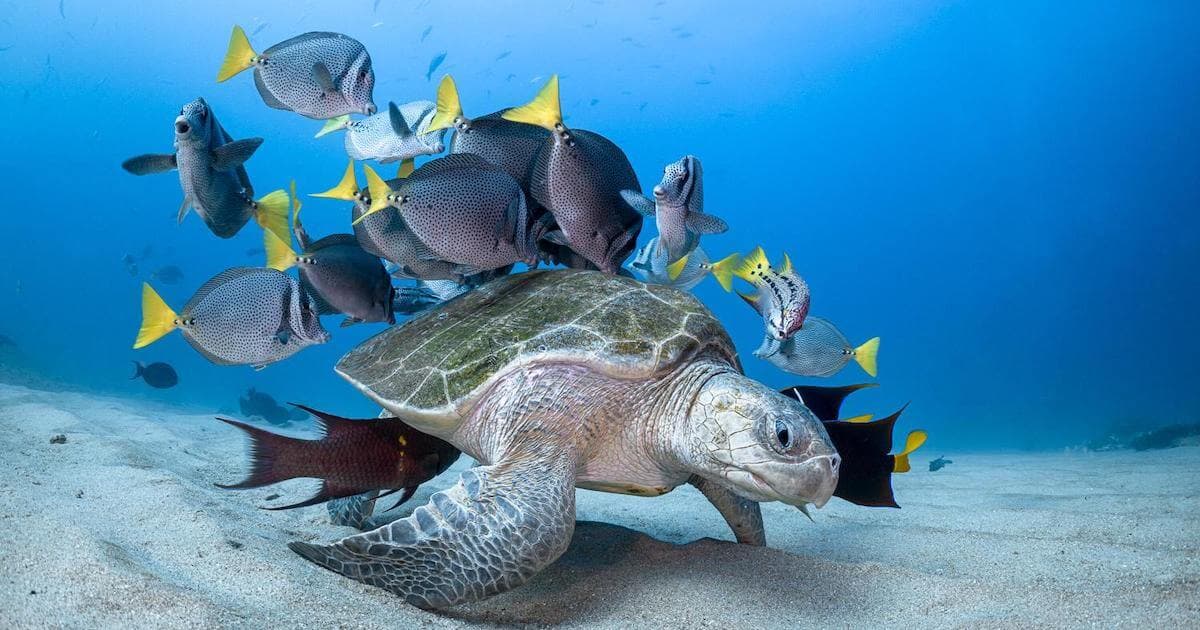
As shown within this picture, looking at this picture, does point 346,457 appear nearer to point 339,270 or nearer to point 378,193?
point 339,270

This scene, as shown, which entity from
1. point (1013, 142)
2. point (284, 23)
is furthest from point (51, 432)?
point (1013, 142)

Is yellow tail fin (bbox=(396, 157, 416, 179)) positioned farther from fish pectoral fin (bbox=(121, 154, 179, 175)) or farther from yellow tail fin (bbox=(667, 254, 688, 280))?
yellow tail fin (bbox=(667, 254, 688, 280))

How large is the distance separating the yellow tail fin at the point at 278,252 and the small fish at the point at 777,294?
2.23 meters

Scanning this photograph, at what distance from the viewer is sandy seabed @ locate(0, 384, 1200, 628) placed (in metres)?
1.43

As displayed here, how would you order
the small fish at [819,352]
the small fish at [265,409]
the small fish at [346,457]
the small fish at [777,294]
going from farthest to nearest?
the small fish at [265,409] < the small fish at [819,352] < the small fish at [777,294] < the small fish at [346,457]

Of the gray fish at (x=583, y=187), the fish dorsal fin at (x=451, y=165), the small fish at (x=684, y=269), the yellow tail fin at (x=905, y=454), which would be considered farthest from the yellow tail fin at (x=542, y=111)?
the yellow tail fin at (x=905, y=454)

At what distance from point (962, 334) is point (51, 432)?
78.6 metres

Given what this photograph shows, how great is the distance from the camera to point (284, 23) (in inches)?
1806

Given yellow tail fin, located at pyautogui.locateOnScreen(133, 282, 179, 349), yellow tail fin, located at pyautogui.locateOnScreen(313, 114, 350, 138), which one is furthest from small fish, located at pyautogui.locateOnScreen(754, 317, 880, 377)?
yellow tail fin, located at pyautogui.locateOnScreen(133, 282, 179, 349)

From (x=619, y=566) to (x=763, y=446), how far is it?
785mm

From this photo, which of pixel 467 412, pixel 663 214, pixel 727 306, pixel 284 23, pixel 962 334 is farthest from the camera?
pixel 727 306

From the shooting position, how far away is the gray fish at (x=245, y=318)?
2293 millimetres

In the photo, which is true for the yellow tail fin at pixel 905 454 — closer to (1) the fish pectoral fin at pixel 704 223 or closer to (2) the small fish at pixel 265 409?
(1) the fish pectoral fin at pixel 704 223

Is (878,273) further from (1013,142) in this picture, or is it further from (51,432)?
(51,432)
